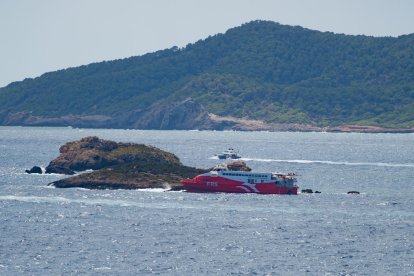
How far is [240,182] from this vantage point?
142 metres

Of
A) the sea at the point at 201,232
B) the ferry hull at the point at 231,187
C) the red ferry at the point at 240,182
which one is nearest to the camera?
the sea at the point at 201,232

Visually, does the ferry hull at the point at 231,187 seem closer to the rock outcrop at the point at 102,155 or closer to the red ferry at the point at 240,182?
the red ferry at the point at 240,182

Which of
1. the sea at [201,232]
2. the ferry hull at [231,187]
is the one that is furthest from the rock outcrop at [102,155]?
the ferry hull at [231,187]

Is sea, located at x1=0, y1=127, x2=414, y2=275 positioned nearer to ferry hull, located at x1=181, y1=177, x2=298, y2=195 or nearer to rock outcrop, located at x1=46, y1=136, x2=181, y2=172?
ferry hull, located at x1=181, y1=177, x2=298, y2=195

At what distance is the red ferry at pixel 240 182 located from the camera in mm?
141125

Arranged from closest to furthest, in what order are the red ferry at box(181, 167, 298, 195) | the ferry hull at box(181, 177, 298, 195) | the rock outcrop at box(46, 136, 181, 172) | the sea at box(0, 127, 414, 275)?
the sea at box(0, 127, 414, 275), the ferry hull at box(181, 177, 298, 195), the red ferry at box(181, 167, 298, 195), the rock outcrop at box(46, 136, 181, 172)

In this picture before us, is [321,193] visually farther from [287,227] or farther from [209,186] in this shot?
[287,227]

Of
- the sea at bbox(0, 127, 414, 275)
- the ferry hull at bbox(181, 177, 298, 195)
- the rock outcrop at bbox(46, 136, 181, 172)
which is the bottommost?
the sea at bbox(0, 127, 414, 275)

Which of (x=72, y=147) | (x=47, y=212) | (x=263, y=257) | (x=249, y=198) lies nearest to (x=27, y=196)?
(x=47, y=212)

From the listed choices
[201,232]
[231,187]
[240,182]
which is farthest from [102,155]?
[201,232]

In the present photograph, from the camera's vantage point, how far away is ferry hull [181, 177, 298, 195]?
5546 inches

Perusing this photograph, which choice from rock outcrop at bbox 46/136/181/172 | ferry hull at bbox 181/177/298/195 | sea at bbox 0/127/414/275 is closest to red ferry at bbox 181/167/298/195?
ferry hull at bbox 181/177/298/195

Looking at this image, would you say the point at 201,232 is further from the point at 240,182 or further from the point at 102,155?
the point at 102,155

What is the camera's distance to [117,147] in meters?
170
